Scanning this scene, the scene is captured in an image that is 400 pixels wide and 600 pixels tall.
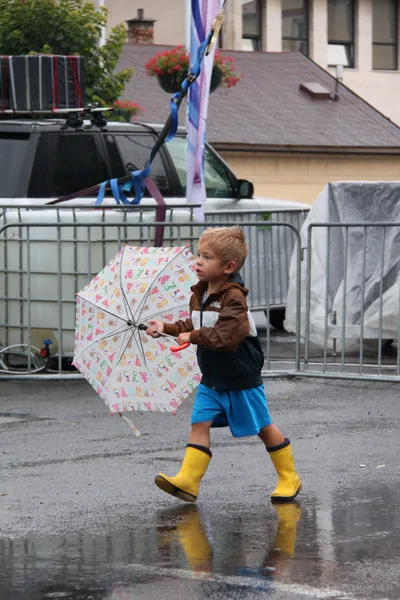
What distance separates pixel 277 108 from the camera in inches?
1278

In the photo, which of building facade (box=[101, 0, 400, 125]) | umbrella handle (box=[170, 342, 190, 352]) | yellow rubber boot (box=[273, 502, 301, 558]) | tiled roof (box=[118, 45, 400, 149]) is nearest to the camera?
yellow rubber boot (box=[273, 502, 301, 558])

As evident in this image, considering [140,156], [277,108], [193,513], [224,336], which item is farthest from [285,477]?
[277,108]

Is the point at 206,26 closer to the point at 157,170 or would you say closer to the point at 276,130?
the point at 157,170

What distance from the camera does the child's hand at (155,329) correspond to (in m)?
6.67

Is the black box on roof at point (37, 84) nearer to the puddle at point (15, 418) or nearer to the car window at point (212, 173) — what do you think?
the car window at point (212, 173)

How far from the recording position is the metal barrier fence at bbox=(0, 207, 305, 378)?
11117 mm

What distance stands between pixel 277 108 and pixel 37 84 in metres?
20.2

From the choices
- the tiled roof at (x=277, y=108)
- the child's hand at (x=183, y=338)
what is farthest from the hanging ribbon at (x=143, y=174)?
the tiled roof at (x=277, y=108)

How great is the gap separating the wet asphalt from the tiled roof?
20.4 m

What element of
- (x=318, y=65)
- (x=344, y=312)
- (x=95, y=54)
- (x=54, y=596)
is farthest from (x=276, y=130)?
(x=54, y=596)

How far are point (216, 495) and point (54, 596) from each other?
1.91 m

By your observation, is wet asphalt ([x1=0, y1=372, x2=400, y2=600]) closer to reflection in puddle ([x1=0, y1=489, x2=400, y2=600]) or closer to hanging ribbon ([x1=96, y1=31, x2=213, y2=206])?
reflection in puddle ([x1=0, y1=489, x2=400, y2=600])

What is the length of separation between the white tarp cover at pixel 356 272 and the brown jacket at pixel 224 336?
4788 millimetres

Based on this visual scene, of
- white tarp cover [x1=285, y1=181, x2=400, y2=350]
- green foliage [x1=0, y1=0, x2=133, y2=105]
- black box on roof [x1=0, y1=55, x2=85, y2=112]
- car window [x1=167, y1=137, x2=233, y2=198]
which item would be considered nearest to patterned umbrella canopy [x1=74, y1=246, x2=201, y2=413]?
white tarp cover [x1=285, y1=181, x2=400, y2=350]
